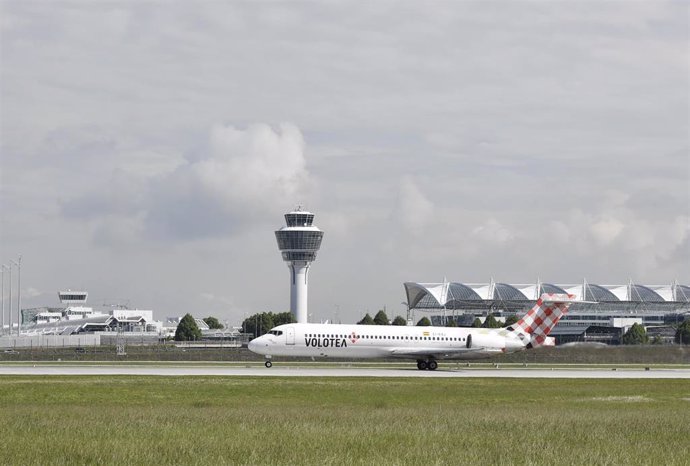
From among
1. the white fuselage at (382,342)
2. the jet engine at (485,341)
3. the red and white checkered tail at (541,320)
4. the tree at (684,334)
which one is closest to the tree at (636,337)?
the tree at (684,334)

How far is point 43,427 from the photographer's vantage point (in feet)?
87.5

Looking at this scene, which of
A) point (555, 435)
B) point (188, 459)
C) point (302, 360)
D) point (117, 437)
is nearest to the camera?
point (188, 459)

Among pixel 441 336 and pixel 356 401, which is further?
pixel 441 336

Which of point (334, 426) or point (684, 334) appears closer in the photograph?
point (334, 426)

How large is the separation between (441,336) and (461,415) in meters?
48.0

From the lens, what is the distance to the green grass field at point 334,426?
21.6 m

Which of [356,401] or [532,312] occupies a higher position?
[532,312]

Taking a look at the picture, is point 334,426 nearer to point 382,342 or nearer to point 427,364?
point 382,342

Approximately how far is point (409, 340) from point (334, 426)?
52.1 m

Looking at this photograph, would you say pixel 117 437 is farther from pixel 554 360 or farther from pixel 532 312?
pixel 554 360

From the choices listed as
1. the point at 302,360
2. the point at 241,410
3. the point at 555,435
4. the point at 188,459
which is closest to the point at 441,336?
the point at 302,360

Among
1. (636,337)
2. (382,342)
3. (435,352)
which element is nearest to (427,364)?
(435,352)

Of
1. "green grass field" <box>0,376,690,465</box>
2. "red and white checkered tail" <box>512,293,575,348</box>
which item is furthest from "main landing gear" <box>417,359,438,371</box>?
"green grass field" <box>0,376,690,465</box>

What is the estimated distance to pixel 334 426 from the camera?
2777 cm
